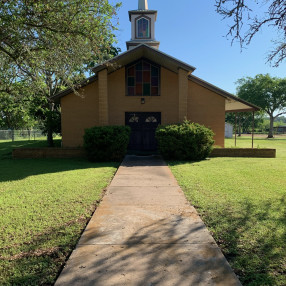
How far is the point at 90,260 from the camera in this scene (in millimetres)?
3014

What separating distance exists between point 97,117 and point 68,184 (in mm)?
7986

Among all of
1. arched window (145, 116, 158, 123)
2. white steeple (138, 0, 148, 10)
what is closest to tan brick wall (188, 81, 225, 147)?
arched window (145, 116, 158, 123)

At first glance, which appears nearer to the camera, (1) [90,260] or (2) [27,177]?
(1) [90,260]

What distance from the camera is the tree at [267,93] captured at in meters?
42.3

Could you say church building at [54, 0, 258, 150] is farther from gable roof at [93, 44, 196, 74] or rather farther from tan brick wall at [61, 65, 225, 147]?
gable roof at [93, 44, 196, 74]

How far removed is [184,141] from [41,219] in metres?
7.93

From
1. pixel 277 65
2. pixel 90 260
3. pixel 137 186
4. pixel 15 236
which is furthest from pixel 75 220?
pixel 277 65

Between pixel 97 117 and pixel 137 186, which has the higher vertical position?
pixel 97 117

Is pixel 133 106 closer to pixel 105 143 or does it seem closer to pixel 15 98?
pixel 105 143

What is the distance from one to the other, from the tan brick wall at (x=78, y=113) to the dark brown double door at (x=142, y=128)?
208 cm

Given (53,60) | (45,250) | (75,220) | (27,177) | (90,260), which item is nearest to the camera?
(90,260)

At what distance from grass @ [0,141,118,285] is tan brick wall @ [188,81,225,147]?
26.7 ft

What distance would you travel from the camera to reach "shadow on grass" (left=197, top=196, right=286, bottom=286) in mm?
2809

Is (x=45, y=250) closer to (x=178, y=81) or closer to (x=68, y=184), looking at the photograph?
(x=68, y=184)
